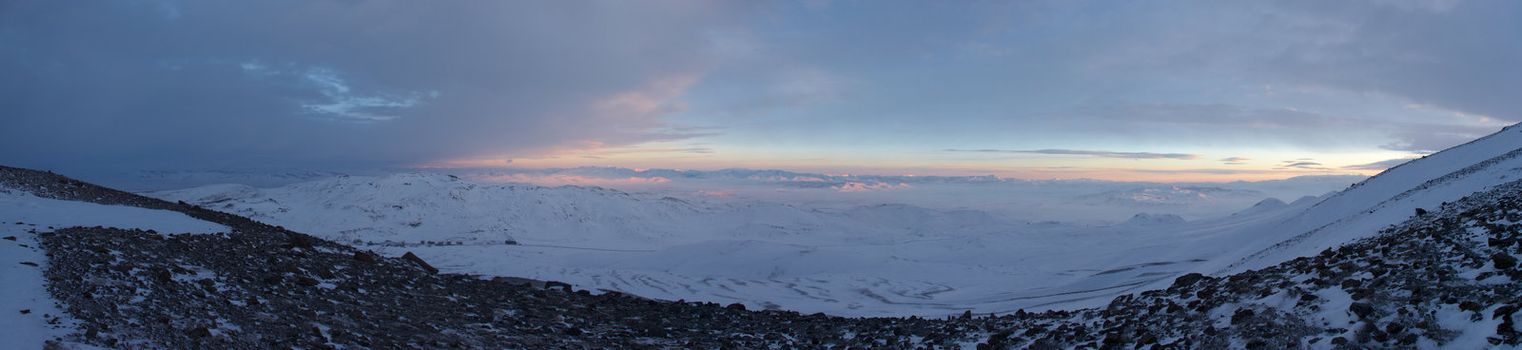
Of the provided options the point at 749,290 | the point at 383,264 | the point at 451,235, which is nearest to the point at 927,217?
the point at 451,235

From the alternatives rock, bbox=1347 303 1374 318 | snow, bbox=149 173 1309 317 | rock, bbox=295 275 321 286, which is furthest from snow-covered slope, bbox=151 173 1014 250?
rock, bbox=1347 303 1374 318

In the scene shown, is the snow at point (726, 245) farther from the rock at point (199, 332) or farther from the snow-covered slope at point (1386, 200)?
the rock at point (199, 332)

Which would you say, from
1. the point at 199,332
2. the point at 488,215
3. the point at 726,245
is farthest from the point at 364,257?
the point at 488,215

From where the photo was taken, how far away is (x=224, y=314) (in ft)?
31.9

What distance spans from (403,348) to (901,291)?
3508 centimetres

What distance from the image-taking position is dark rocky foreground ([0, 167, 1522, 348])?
7.92m

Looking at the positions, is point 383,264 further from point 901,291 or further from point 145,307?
point 901,291

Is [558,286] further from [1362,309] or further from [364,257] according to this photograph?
[1362,309]

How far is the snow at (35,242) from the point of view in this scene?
763 cm

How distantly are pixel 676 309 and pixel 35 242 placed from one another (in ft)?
39.5

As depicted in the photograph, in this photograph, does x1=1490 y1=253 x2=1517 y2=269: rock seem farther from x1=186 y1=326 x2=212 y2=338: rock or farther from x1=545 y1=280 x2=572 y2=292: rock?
x1=545 y1=280 x2=572 y2=292: rock

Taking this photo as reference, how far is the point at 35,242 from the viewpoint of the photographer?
11133 mm

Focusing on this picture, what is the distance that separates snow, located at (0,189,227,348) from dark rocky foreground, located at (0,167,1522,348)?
24 centimetres

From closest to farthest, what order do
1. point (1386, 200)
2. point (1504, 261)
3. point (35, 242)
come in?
point (1504, 261) < point (35, 242) < point (1386, 200)
